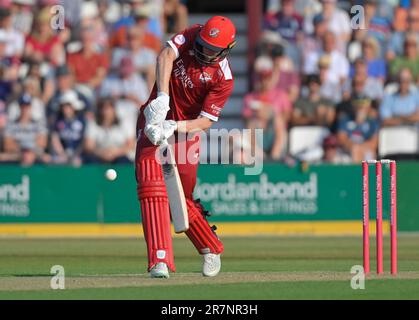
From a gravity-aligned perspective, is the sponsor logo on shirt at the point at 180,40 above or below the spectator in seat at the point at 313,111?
above

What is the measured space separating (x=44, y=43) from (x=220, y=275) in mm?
10197

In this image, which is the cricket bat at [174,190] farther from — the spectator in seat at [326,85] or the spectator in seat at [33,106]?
the spectator in seat at [326,85]

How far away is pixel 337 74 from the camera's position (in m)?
19.9

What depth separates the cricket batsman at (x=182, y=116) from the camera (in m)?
9.62

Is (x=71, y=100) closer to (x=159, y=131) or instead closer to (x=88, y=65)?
(x=88, y=65)

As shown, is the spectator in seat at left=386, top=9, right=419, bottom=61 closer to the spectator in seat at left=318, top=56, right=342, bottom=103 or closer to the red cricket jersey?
the spectator in seat at left=318, top=56, right=342, bottom=103

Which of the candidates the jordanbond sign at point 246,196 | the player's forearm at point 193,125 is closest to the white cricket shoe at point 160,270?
the player's forearm at point 193,125

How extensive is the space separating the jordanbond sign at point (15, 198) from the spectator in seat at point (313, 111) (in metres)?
4.36

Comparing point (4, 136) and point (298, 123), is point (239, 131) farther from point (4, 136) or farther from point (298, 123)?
point (4, 136)

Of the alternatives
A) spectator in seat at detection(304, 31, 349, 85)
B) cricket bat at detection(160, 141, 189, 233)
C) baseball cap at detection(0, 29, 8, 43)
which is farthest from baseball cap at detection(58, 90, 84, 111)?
cricket bat at detection(160, 141, 189, 233)

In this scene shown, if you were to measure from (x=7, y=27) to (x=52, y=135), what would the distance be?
2216 millimetres

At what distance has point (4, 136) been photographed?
1880cm

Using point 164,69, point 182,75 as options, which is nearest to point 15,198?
point 182,75

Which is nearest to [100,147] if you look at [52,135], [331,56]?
[52,135]
